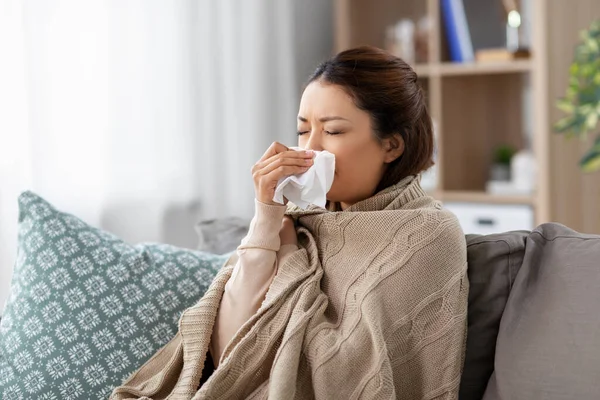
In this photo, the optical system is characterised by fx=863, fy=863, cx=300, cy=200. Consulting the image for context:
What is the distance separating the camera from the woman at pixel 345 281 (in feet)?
4.91

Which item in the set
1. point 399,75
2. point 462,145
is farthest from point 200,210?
point 399,75

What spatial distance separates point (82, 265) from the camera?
5.90 feet

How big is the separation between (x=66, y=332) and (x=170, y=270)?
251mm

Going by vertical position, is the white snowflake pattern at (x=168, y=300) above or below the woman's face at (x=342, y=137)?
below

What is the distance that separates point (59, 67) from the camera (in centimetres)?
274

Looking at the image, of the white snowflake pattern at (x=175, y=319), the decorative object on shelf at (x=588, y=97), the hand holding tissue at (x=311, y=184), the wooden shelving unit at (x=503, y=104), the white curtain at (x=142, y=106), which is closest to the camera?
the hand holding tissue at (x=311, y=184)

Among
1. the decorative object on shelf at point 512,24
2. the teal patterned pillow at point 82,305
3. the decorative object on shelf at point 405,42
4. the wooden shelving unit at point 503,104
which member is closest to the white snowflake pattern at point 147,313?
the teal patterned pillow at point 82,305

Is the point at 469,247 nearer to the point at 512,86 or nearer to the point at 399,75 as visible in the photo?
the point at 399,75

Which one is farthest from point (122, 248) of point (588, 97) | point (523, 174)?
point (523, 174)

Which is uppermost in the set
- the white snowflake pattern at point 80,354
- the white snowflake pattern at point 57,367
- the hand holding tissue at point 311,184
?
the hand holding tissue at point 311,184

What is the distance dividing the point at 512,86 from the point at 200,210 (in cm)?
161

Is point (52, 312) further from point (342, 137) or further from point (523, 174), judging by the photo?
point (523, 174)

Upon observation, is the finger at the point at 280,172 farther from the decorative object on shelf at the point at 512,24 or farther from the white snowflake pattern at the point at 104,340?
the decorative object on shelf at the point at 512,24

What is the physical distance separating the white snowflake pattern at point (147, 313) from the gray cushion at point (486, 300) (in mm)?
631
